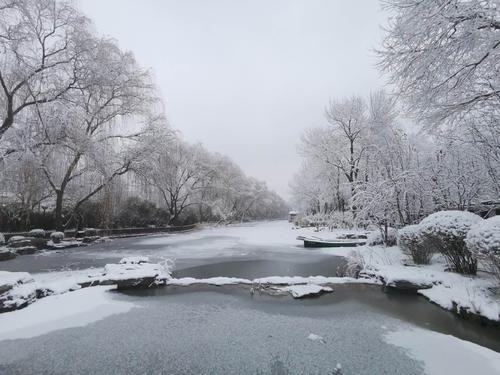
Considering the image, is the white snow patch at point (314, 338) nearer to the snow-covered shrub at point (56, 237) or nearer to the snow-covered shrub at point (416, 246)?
the snow-covered shrub at point (416, 246)

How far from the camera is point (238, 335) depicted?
405 centimetres

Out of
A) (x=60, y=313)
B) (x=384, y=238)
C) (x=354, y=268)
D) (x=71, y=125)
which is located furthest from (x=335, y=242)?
(x=71, y=125)

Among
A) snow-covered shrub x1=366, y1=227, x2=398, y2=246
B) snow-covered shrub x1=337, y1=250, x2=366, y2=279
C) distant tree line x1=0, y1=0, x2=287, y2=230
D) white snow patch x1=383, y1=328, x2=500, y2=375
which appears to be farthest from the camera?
snow-covered shrub x1=366, y1=227, x2=398, y2=246

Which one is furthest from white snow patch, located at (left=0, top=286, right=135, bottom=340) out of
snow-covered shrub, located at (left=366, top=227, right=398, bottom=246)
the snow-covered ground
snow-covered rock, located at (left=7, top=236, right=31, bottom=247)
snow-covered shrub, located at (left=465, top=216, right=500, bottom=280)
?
snow-covered shrub, located at (left=366, top=227, right=398, bottom=246)

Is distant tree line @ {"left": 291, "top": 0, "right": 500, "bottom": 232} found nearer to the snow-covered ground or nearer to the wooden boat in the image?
the wooden boat

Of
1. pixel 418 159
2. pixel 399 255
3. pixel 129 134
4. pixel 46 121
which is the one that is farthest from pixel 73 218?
pixel 418 159

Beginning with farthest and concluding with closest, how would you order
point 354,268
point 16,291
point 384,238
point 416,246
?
point 384,238 → point 354,268 → point 416,246 → point 16,291

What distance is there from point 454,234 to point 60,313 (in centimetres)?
803

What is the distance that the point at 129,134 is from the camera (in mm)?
17562

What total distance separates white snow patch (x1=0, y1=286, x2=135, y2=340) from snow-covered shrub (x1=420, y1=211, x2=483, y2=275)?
681cm

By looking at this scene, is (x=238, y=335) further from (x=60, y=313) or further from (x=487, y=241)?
(x=487, y=241)

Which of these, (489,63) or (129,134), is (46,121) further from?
(489,63)

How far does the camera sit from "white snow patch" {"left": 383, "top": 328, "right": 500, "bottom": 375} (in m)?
3.12

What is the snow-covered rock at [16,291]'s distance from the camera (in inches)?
194
